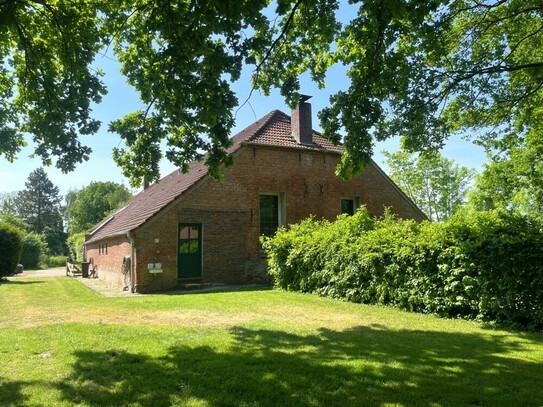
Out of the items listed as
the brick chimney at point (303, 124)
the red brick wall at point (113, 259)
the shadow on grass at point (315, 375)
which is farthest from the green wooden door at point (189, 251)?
the shadow on grass at point (315, 375)

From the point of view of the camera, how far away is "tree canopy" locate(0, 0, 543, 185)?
23.5 ft

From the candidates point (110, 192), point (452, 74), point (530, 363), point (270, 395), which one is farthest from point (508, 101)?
point (110, 192)

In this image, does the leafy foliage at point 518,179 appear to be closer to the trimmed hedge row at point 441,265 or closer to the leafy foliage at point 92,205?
the trimmed hedge row at point 441,265

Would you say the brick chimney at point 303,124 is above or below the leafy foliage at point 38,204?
below

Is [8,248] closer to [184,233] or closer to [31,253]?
[184,233]

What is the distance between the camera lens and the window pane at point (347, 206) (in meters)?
22.4

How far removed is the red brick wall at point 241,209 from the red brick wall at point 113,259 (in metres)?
0.49

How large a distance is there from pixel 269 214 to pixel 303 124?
5015 mm

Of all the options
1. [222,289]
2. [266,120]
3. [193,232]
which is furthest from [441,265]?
[266,120]

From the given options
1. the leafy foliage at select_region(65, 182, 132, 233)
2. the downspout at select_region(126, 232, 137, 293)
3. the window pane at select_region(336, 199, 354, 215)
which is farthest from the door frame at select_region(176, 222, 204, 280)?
the leafy foliage at select_region(65, 182, 132, 233)

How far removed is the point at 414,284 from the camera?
409 inches

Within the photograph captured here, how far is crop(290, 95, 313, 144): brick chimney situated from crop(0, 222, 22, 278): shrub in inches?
679

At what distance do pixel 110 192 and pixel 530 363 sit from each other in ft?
285

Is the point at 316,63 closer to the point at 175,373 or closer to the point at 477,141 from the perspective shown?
the point at 175,373
